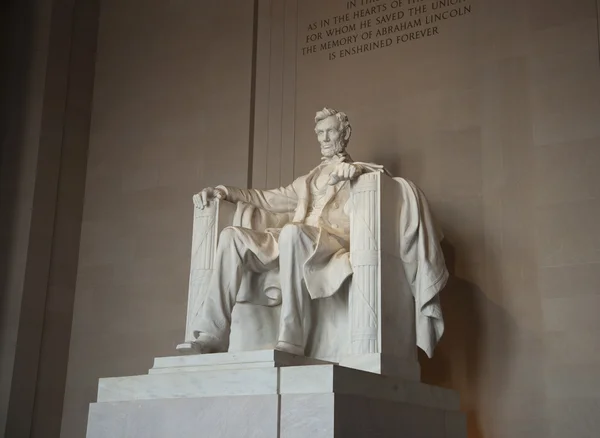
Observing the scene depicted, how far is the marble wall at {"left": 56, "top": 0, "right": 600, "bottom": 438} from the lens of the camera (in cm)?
535

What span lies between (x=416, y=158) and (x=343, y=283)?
1.71 metres

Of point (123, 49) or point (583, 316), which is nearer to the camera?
point (583, 316)

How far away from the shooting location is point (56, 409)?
7137 mm

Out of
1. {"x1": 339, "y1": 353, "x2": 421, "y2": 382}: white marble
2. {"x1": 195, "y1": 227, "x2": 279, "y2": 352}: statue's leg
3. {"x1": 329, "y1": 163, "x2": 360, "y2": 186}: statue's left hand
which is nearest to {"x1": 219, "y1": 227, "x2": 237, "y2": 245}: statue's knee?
{"x1": 195, "y1": 227, "x2": 279, "y2": 352}: statue's leg

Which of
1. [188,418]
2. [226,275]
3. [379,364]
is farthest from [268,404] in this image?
[226,275]

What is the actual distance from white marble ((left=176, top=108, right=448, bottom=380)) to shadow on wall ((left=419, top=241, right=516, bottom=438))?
2.43 feet

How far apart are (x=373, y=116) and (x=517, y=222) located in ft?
4.84

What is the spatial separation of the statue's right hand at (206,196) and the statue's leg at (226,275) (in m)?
0.49

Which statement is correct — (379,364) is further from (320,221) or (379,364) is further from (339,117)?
(339,117)

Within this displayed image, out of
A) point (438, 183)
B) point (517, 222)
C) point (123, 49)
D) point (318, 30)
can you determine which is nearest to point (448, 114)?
point (438, 183)

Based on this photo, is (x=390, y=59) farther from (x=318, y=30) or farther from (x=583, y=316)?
(x=583, y=316)

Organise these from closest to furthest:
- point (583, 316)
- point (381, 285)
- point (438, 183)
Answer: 1. point (381, 285)
2. point (583, 316)
3. point (438, 183)

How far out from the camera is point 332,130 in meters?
5.51

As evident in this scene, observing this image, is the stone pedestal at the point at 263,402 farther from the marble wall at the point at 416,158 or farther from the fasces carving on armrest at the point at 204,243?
the marble wall at the point at 416,158
